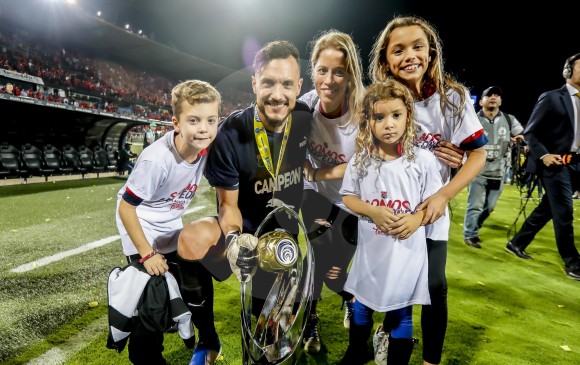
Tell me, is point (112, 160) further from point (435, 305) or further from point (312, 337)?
point (435, 305)

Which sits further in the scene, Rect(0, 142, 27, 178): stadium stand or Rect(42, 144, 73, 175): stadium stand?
Rect(42, 144, 73, 175): stadium stand

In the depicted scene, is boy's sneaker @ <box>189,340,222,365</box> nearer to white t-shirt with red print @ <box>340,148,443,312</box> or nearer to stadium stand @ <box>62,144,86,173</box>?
white t-shirt with red print @ <box>340,148,443,312</box>

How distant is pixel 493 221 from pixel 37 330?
23.7ft

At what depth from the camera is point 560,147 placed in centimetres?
361

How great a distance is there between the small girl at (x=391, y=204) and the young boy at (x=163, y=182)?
2.48 feet

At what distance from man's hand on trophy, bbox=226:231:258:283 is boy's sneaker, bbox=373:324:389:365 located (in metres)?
1.11

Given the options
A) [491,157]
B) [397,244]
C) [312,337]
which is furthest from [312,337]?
[491,157]

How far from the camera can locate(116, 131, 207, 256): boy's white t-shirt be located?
1670 mm

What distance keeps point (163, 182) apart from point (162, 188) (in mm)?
50

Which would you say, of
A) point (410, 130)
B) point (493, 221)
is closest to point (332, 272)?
point (410, 130)

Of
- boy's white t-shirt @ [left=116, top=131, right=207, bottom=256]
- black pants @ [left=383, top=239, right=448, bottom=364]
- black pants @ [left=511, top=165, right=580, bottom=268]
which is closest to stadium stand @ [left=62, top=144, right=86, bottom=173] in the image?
boy's white t-shirt @ [left=116, top=131, right=207, bottom=256]

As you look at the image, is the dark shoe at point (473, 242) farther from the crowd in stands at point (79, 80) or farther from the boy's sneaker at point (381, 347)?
the crowd in stands at point (79, 80)

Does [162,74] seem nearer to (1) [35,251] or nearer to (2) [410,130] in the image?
(1) [35,251]

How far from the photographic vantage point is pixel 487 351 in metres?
2.33
